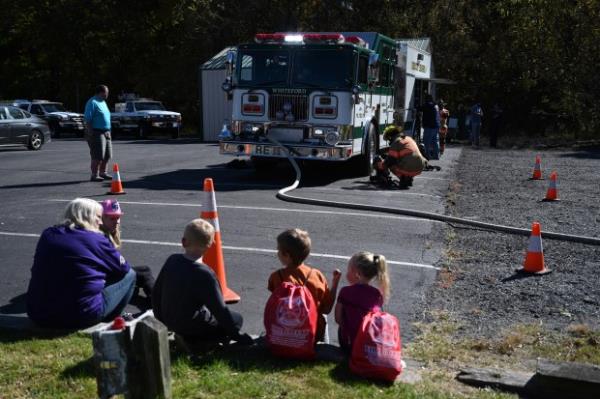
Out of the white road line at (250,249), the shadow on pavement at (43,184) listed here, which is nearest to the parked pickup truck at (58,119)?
the shadow on pavement at (43,184)

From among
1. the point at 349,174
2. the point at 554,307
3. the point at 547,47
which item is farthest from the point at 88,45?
the point at 554,307

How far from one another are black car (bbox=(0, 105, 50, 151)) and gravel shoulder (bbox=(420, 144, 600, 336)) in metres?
16.0

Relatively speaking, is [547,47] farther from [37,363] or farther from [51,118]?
[37,363]

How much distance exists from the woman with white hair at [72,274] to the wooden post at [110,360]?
135cm

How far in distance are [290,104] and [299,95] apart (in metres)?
0.25

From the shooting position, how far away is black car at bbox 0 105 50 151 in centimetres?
2527

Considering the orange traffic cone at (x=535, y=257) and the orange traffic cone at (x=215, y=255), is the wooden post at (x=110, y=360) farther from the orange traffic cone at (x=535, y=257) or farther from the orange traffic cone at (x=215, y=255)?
the orange traffic cone at (x=535, y=257)

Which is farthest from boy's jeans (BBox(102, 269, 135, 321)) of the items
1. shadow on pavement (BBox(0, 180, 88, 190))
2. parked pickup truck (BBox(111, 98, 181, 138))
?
parked pickup truck (BBox(111, 98, 181, 138))

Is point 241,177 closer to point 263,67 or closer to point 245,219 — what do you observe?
point 263,67

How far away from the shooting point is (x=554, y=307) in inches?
255

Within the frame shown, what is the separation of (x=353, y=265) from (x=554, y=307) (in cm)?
244

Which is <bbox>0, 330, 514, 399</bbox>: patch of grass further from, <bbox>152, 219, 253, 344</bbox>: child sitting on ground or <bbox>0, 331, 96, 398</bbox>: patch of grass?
<bbox>152, 219, 253, 344</bbox>: child sitting on ground

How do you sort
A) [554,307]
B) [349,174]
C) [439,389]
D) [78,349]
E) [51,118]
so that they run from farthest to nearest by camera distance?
[51,118] → [349,174] → [554,307] → [78,349] → [439,389]

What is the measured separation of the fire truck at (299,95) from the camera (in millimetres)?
14656
